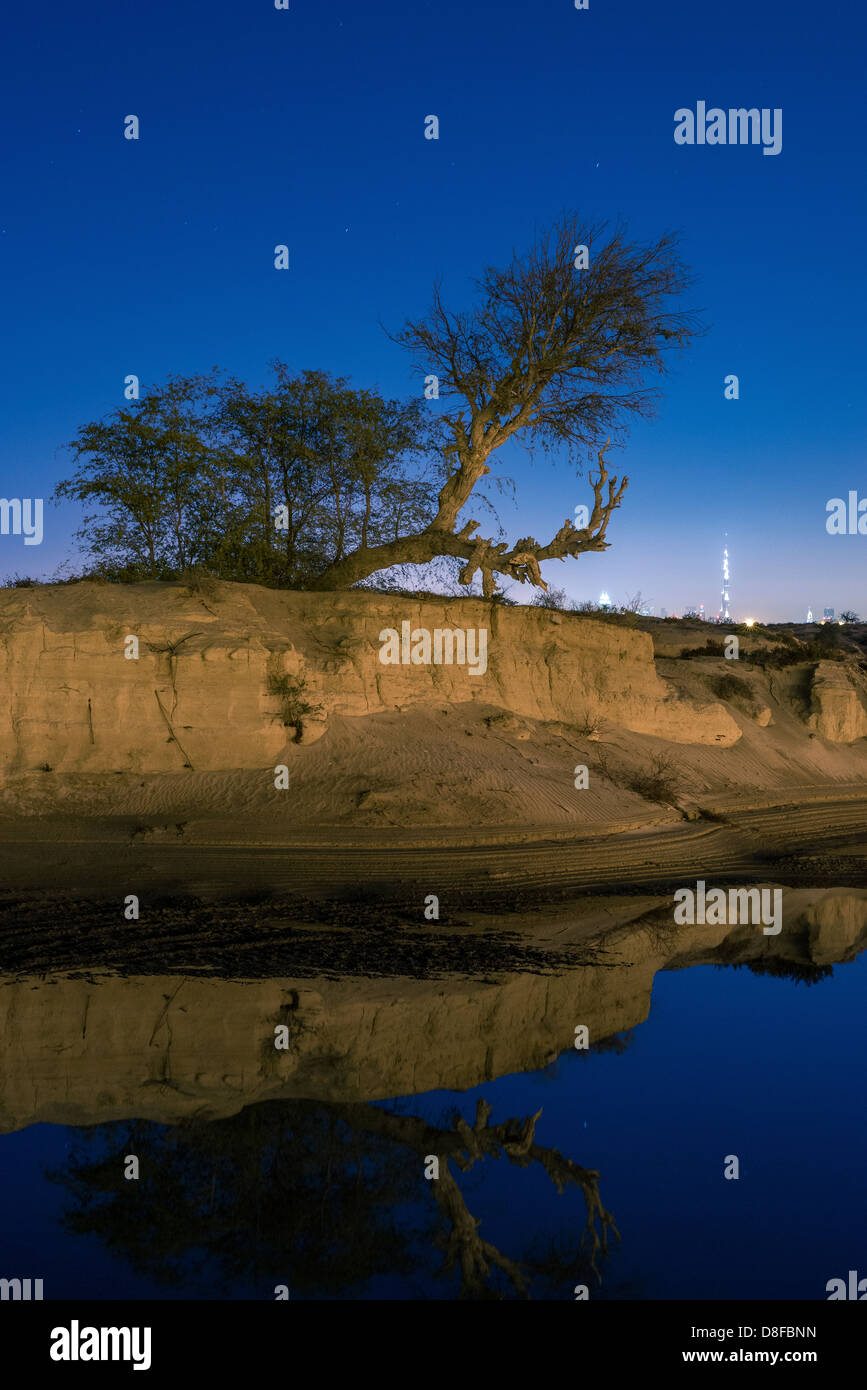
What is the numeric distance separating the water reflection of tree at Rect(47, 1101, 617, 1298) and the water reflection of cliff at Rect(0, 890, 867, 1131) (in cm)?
35

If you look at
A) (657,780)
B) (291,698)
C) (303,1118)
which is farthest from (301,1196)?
(657,780)

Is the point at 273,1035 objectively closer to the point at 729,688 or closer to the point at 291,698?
the point at 291,698

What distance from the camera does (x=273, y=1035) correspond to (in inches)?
272

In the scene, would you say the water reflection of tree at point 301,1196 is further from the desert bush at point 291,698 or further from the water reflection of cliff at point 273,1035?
the desert bush at point 291,698

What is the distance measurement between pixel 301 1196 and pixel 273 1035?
6.91 ft

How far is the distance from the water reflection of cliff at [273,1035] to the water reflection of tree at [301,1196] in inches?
13.9

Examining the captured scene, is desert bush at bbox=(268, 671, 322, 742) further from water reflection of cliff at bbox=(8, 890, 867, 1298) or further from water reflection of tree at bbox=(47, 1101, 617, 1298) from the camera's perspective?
water reflection of tree at bbox=(47, 1101, 617, 1298)

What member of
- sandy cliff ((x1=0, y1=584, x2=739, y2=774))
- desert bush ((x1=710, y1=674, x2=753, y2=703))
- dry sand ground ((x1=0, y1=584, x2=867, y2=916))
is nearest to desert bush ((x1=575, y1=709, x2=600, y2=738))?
dry sand ground ((x1=0, y1=584, x2=867, y2=916))

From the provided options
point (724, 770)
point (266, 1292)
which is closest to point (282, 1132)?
point (266, 1292)

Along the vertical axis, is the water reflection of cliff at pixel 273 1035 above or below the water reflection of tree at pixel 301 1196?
above

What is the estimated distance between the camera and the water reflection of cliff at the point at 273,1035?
19.4 ft

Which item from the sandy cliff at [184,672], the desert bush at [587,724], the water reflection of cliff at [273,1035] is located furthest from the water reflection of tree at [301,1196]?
the desert bush at [587,724]

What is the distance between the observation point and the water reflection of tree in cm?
433
